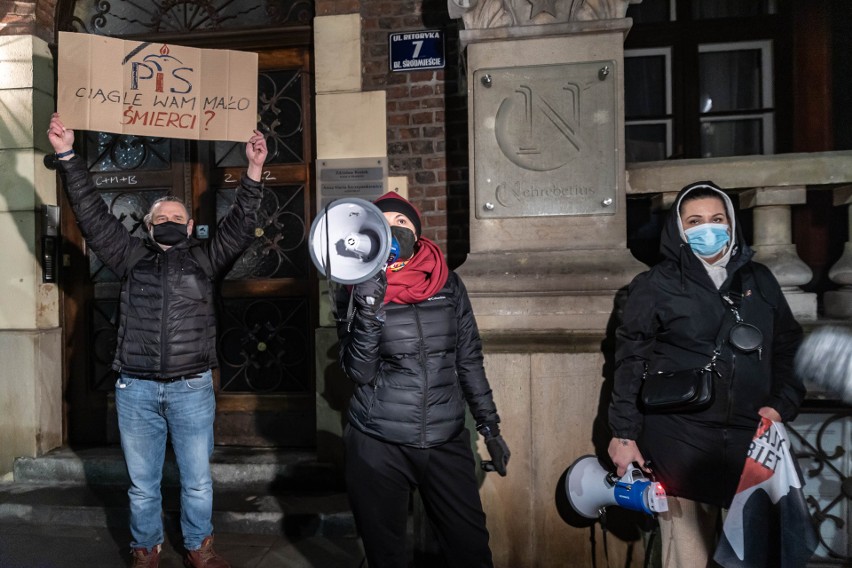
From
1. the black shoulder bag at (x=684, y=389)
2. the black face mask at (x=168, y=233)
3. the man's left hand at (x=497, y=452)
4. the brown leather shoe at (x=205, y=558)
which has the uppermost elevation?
the black face mask at (x=168, y=233)

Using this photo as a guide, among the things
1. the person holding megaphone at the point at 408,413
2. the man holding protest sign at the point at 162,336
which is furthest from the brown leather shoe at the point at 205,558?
the person holding megaphone at the point at 408,413

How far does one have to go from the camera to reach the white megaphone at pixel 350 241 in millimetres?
2197

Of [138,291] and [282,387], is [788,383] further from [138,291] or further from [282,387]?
[282,387]

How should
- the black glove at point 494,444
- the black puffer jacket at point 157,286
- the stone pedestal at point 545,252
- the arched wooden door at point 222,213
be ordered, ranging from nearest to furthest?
the black glove at point 494,444 < the black puffer jacket at point 157,286 < the stone pedestal at point 545,252 < the arched wooden door at point 222,213

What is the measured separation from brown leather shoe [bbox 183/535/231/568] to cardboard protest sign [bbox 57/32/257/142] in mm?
2243

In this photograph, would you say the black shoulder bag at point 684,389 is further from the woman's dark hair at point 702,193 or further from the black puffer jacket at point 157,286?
the black puffer jacket at point 157,286

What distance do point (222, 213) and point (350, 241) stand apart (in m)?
2.85

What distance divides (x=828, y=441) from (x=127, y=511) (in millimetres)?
4228

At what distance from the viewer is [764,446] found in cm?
245

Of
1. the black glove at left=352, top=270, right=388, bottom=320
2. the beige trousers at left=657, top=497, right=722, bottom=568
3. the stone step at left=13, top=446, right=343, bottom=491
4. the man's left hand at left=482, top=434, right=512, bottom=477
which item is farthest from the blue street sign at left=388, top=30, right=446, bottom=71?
the beige trousers at left=657, top=497, right=722, bottom=568

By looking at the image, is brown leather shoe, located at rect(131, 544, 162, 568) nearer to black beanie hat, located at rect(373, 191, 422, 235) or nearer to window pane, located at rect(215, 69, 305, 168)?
black beanie hat, located at rect(373, 191, 422, 235)

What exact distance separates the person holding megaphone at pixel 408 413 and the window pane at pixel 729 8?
321 centimetres

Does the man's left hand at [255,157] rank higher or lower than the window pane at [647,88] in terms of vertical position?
lower

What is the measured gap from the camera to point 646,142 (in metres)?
4.38
